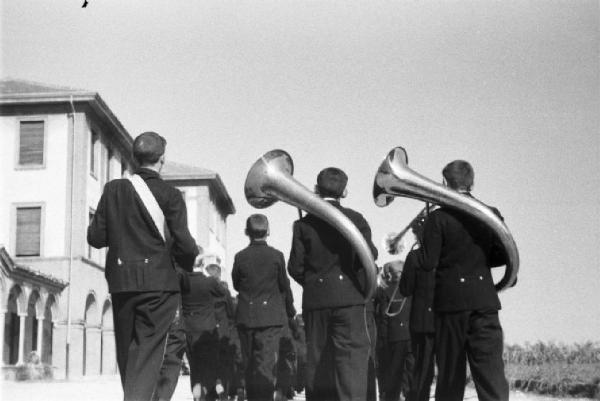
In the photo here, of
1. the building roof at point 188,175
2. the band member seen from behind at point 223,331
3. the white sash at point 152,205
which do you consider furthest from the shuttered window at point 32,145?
the white sash at point 152,205

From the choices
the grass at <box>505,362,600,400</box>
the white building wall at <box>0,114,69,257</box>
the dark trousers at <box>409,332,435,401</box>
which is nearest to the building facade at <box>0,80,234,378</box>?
the white building wall at <box>0,114,69,257</box>

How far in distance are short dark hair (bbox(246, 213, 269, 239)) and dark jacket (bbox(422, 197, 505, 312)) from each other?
333 centimetres

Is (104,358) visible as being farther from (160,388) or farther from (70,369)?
(160,388)

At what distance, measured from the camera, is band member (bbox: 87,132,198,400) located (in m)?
6.29

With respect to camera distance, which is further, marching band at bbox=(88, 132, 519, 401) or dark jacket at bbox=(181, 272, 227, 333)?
dark jacket at bbox=(181, 272, 227, 333)

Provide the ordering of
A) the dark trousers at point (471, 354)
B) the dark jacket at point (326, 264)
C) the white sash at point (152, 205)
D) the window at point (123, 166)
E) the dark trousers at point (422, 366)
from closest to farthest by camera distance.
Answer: the dark trousers at point (471, 354), the white sash at point (152, 205), the dark jacket at point (326, 264), the dark trousers at point (422, 366), the window at point (123, 166)

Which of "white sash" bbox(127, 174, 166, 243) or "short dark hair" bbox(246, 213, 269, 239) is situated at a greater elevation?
"short dark hair" bbox(246, 213, 269, 239)

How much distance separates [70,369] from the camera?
32.8m

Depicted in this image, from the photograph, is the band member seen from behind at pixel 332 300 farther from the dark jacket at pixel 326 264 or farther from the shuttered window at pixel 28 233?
the shuttered window at pixel 28 233

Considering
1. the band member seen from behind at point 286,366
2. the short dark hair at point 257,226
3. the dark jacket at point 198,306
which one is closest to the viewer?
the short dark hair at point 257,226

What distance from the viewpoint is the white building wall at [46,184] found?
1353 inches

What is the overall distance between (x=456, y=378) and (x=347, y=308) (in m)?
1.17

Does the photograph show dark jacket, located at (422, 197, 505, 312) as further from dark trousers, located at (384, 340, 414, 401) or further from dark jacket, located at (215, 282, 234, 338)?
dark jacket, located at (215, 282, 234, 338)

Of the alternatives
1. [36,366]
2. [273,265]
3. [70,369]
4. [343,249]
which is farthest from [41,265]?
[343,249]
